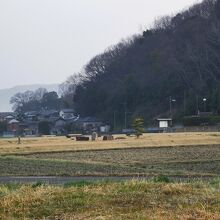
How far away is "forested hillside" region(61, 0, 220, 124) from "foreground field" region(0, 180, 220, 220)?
75.0 metres

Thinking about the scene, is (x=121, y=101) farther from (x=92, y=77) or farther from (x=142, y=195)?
(x=142, y=195)

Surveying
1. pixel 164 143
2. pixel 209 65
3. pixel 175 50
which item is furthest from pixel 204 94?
pixel 164 143

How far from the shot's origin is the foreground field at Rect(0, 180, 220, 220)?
5.75m

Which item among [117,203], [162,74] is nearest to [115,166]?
[117,203]

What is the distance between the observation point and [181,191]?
7543 mm

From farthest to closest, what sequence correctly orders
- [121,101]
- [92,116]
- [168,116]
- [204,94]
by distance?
[92,116], [121,101], [168,116], [204,94]

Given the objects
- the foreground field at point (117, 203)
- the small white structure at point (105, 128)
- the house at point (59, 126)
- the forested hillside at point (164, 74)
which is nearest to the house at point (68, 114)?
the forested hillside at point (164, 74)

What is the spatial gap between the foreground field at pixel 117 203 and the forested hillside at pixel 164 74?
75041 mm

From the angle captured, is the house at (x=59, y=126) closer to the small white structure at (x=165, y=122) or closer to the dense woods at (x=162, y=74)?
the dense woods at (x=162, y=74)

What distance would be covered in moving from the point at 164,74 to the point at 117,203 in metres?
92.6

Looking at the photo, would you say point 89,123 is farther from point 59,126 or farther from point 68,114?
point 68,114

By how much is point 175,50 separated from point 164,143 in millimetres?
58295

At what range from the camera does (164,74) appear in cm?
9825

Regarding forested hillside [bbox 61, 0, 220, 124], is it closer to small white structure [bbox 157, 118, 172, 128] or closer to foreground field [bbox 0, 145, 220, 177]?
small white structure [bbox 157, 118, 172, 128]
